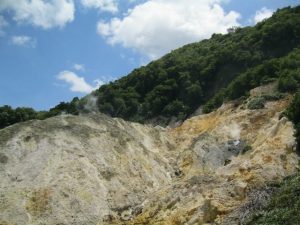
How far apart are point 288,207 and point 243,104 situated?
26208mm

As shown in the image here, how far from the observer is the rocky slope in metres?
27.9

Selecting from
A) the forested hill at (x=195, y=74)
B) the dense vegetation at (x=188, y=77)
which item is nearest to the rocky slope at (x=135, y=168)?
the dense vegetation at (x=188, y=77)

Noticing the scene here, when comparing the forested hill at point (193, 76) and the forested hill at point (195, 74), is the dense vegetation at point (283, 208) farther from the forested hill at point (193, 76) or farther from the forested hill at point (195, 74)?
the forested hill at point (195, 74)

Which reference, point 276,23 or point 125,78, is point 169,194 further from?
point 125,78

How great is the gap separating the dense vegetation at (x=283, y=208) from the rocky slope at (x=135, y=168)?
1.63m

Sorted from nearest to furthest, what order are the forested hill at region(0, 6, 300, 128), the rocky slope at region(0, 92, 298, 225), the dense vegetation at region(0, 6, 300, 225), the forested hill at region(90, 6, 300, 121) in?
the rocky slope at region(0, 92, 298, 225) → the dense vegetation at region(0, 6, 300, 225) → the forested hill at region(0, 6, 300, 128) → the forested hill at region(90, 6, 300, 121)

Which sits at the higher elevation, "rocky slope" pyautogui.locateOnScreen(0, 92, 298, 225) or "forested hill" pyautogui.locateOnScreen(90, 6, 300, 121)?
"forested hill" pyautogui.locateOnScreen(90, 6, 300, 121)

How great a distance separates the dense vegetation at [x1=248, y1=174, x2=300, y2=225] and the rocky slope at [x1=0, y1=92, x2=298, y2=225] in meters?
1.63

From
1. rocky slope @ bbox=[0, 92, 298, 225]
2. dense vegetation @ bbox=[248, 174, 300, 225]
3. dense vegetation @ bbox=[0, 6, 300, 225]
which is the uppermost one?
dense vegetation @ bbox=[0, 6, 300, 225]

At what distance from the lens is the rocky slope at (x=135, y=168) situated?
2786 centimetres

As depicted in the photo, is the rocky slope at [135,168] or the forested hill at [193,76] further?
the forested hill at [193,76]

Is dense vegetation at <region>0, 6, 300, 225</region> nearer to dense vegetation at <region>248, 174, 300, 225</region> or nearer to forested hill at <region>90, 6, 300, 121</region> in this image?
forested hill at <region>90, 6, 300, 121</region>

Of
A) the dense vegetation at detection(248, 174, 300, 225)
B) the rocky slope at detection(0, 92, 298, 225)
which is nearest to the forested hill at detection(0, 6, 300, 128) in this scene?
the rocky slope at detection(0, 92, 298, 225)

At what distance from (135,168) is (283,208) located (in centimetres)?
1609
